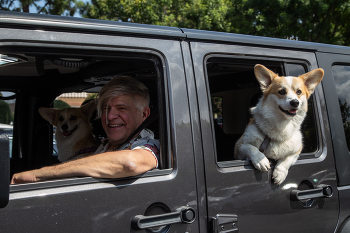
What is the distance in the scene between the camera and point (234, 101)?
351cm

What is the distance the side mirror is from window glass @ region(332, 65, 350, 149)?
2240 millimetres

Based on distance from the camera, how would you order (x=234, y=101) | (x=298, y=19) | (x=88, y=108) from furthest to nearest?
(x=298, y=19) < (x=88, y=108) < (x=234, y=101)

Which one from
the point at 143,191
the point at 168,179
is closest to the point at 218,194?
the point at 168,179

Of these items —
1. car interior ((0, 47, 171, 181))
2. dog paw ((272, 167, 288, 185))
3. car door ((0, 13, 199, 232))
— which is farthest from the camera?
car interior ((0, 47, 171, 181))

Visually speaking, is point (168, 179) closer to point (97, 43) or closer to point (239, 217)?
point (239, 217)

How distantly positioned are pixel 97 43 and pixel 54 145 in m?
2.95

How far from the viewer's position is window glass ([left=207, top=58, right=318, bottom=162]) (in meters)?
2.37

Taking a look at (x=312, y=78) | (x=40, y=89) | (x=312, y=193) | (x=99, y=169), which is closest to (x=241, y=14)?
(x=40, y=89)

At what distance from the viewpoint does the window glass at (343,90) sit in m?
2.45

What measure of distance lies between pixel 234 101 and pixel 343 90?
1.21 metres

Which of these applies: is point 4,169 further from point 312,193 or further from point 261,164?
point 312,193

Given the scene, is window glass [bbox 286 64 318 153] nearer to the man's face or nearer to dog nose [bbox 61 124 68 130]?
the man's face

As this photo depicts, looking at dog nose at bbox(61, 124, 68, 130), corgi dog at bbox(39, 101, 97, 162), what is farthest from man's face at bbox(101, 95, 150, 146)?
dog nose at bbox(61, 124, 68, 130)

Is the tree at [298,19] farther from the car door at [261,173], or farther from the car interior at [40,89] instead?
the car door at [261,173]
